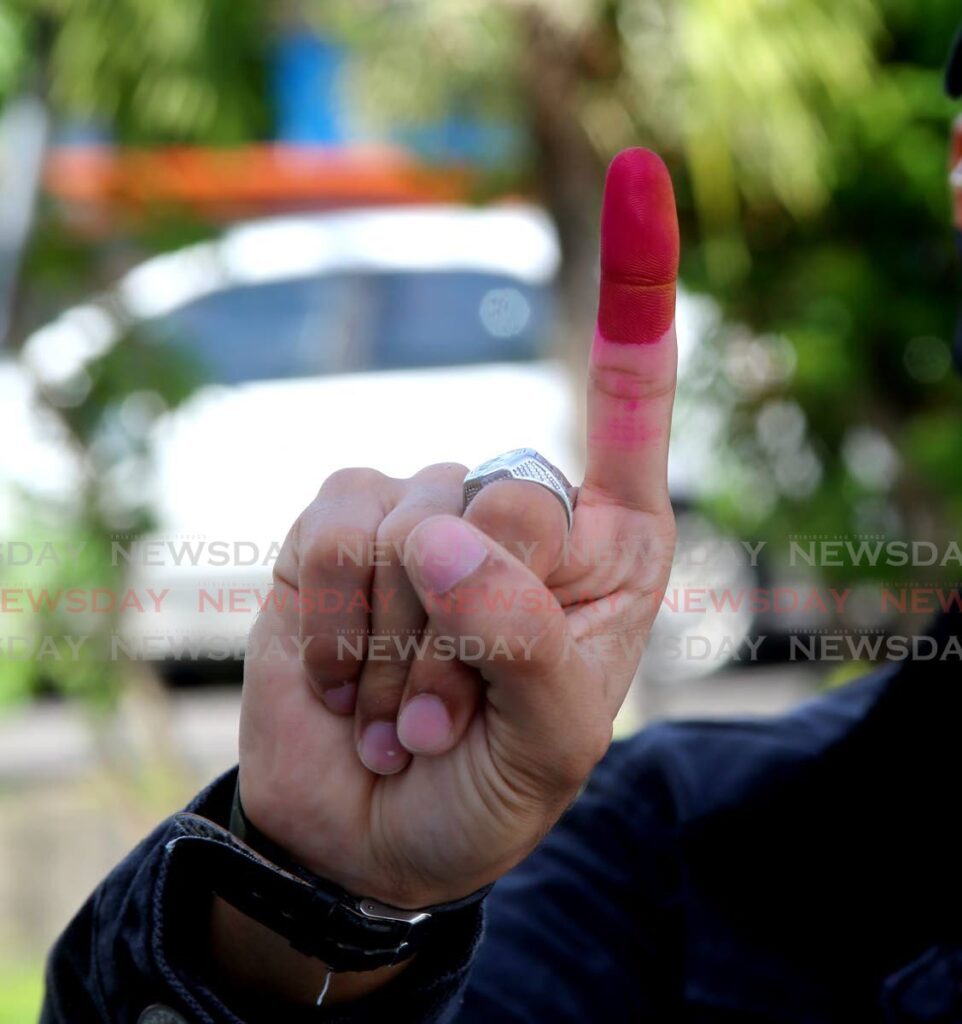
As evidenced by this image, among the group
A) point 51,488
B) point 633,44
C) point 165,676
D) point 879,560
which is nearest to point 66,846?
point 51,488

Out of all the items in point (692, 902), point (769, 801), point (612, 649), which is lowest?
point (692, 902)

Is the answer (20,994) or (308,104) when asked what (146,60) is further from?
(308,104)

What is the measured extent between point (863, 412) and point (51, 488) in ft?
7.22

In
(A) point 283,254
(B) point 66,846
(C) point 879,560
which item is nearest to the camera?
(C) point 879,560

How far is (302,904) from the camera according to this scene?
101cm

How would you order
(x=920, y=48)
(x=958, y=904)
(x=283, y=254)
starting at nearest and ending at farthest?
(x=958, y=904)
(x=920, y=48)
(x=283, y=254)

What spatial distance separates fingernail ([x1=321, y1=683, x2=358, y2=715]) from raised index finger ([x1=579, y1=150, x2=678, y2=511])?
0.78ft

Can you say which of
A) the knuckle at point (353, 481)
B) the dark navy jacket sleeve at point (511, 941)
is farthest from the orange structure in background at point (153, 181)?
the knuckle at point (353, 481)

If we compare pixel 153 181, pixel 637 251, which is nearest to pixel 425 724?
pixel 637 251

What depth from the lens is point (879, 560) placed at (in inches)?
137

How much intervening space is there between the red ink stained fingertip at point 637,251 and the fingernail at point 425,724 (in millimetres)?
312

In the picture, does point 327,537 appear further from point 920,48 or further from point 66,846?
point 66,846

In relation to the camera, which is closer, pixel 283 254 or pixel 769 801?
pixel 769 801

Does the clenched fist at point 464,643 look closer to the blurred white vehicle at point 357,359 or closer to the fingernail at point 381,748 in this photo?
the fingernail at point 381,748
